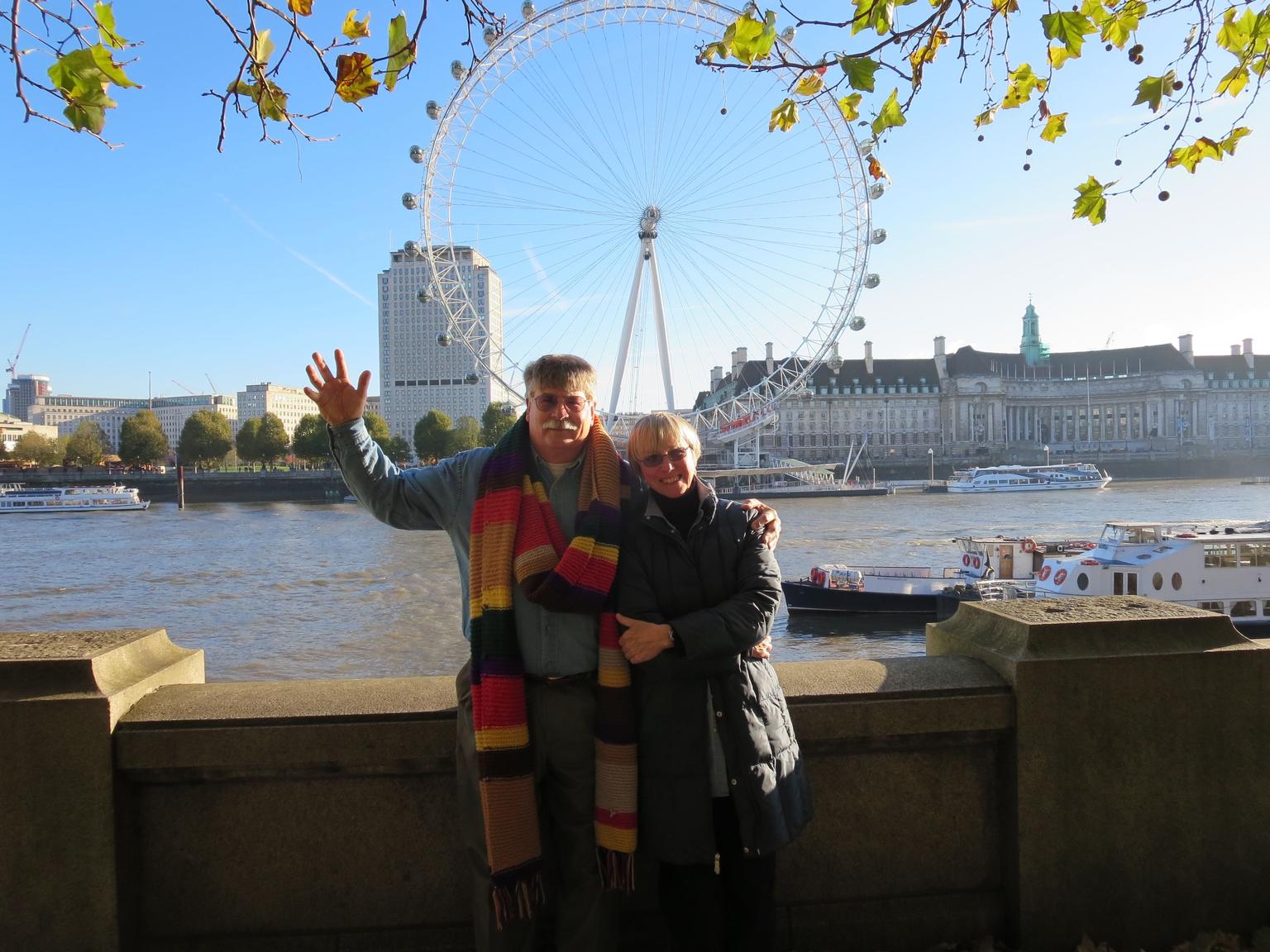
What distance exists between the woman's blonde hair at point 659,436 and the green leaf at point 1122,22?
235cm

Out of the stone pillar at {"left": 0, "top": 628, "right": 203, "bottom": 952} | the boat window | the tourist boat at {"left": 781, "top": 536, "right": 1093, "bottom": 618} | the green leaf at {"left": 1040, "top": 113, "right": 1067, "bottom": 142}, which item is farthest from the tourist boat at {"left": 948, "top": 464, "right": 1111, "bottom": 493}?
the stone pillar at {"left": 0, "top": 628, "right": 203, "bottom": 952}

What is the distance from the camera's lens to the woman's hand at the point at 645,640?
2.26 metres

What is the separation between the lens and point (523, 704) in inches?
90.8

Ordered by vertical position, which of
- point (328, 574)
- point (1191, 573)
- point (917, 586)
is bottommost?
point (328, 574)

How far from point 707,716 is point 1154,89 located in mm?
2575

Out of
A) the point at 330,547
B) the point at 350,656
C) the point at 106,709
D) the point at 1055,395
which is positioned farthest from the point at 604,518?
the point at 1055,395

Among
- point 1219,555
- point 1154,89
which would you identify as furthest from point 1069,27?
point 1219,555

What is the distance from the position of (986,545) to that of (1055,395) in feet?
312

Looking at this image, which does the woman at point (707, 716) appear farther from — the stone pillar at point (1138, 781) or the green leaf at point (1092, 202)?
the green leaf at point (1092, 202)

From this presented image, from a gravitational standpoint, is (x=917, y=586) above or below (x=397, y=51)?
below

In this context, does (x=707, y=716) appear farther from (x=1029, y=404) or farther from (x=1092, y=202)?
(x=1029, y=404)

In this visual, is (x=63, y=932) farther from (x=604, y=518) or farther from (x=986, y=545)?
(x=986, y=545)

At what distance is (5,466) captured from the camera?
9338 cm

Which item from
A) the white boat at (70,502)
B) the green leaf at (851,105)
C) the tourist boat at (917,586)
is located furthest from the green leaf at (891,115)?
the white boat at (70,502)
